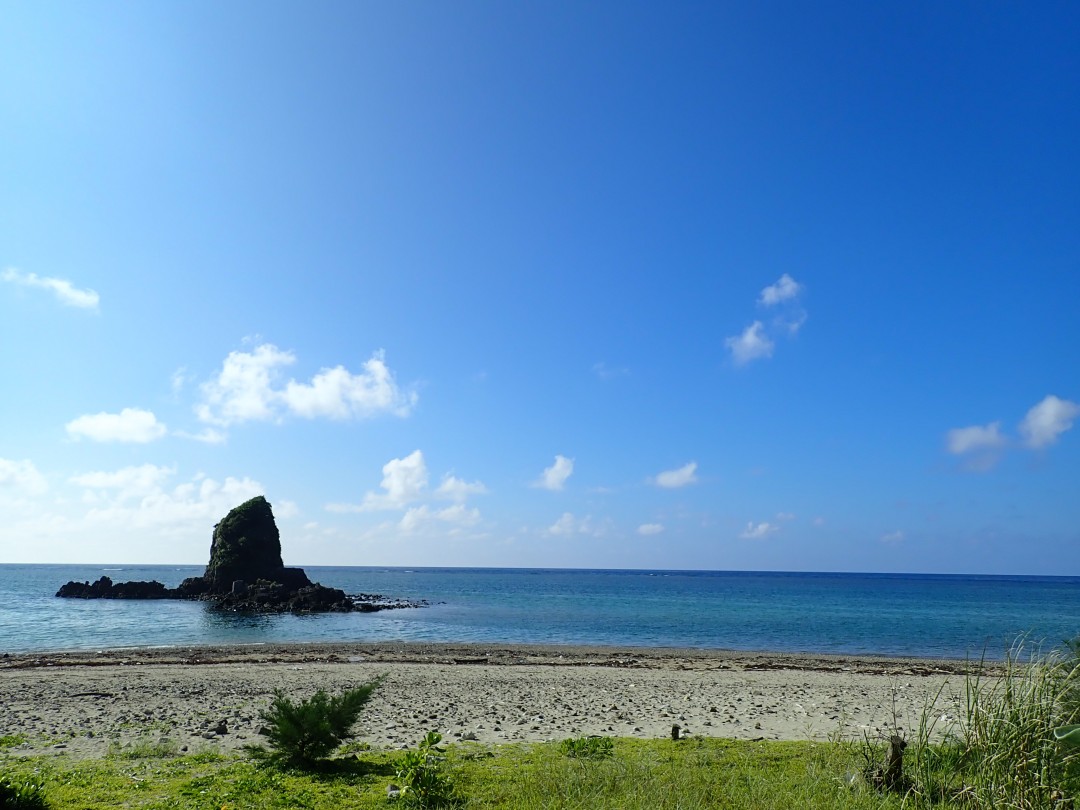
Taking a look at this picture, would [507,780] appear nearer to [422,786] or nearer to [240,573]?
[422,786]

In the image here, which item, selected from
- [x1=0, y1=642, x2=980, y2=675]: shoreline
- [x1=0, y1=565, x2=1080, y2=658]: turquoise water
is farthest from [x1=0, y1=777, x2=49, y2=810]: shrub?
[x1=0, y1=565, x2=1080, y2=658]: turquoise water

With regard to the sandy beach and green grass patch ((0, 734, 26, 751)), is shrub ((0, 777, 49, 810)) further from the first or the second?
green grass patch ((0, 734, 26, 751))

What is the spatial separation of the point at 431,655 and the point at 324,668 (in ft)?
25.7

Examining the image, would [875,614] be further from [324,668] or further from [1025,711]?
[1025,711]

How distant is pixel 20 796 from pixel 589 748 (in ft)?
27.1

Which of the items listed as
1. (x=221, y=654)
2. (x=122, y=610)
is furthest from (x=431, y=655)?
(x=122, y=610)

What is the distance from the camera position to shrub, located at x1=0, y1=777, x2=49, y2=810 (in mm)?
7555

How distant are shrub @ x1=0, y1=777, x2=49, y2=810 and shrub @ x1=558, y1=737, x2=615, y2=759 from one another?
7752mm

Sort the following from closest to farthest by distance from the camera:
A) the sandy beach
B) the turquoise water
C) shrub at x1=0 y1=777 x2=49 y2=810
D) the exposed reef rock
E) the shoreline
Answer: shrub at x1=0 y1=777 x2=49 y2=810 → the sandy beach → the shoreline → the turquoise water → the exposed reef rock

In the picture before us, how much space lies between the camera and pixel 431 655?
35.0 meters

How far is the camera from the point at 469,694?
69.6 ft

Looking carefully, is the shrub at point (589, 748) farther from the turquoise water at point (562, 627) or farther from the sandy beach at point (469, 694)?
the turquoise water at point (562, 627)

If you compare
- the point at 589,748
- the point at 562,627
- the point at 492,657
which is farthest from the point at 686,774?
the point at 562,627

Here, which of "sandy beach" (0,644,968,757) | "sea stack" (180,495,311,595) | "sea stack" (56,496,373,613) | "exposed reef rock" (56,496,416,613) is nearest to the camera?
"sandy beach" (0,644,968,757)
